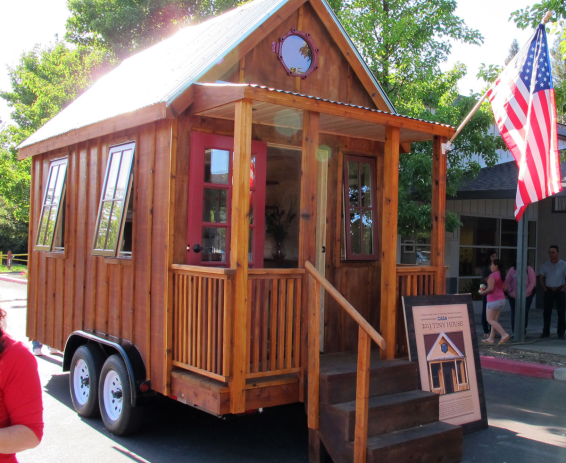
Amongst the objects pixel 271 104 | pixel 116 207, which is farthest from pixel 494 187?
pixel 116 207

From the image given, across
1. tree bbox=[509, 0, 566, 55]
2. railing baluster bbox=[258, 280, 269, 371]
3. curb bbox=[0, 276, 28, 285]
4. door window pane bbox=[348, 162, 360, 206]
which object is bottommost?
curb bbox=[0, 276, 28, 285]

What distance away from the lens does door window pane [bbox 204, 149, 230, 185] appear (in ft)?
18.5

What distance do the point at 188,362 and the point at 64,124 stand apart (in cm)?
435

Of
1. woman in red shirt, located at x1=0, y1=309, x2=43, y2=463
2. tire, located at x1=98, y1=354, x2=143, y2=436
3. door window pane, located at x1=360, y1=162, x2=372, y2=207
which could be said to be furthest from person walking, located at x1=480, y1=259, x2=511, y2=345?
woman in red shirt, located at x1=0, y1=309, x2=43, y2=463

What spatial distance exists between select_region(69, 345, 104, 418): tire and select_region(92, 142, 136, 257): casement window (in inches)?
42.3

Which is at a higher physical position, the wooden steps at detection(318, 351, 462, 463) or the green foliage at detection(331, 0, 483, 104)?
the green foliage at detection(331, 0, 483, 104)

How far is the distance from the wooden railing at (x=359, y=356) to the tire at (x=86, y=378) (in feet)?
8.05

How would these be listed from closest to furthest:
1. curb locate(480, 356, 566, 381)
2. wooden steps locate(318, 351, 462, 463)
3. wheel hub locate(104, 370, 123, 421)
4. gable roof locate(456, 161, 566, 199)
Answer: wooden steps locate(318, 351, 462, 463) → wheel hub locate(104, 370, 123, 421) → curb locate(480, 356, 566, 381) → gable roof locate(456, 161, 566, 199)

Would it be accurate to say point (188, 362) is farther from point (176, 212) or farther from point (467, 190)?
point (467, 190)

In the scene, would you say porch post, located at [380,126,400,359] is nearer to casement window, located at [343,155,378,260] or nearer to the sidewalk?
casement window, located at [343,155,378,260]

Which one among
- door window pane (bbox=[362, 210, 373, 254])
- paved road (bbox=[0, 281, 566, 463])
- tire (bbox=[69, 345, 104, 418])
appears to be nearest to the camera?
paved road (bbox=[0, 281, 566, 463])

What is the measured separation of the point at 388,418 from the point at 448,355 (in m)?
1.31

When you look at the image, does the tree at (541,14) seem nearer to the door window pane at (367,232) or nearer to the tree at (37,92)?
the door window pane at (367,232)

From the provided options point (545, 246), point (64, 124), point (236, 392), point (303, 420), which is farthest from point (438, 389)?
point (545, 246)
